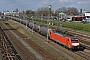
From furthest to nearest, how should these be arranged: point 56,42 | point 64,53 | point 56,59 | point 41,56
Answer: point 56,42, point 64,53, point 41,56, point 56,59

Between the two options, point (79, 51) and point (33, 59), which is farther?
point (79, 51)

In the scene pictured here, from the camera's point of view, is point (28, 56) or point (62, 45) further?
point (62, 45)

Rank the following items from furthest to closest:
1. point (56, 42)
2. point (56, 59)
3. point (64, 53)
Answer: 1. point (56, 42)
2. point (64, 53)
3. point (56, 59)

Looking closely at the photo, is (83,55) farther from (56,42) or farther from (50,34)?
(50,34)

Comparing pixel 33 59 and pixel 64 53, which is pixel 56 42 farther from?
pixel 33 59

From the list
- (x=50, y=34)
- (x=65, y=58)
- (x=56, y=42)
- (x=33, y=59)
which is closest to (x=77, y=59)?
(x=65, y=58)

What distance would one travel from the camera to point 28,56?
30484mm

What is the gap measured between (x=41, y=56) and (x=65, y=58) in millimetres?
3894

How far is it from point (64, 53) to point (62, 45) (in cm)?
604

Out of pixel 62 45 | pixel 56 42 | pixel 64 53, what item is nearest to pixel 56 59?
pixel 64 53

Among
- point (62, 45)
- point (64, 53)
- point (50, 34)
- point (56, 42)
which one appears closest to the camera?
point (64, 53)

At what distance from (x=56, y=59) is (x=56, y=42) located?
14.9 metres

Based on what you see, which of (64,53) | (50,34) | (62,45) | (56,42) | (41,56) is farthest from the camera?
(50,34)

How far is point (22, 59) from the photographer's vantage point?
2848cm
